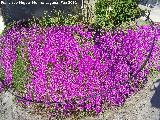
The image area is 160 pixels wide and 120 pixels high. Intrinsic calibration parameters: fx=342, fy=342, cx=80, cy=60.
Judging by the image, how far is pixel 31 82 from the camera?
1521cm

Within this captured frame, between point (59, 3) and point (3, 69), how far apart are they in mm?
4937

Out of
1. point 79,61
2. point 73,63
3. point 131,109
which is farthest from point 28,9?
point 131,109

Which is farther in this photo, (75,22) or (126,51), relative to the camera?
(75,22)

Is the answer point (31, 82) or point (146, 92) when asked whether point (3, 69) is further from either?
point (146, 92)

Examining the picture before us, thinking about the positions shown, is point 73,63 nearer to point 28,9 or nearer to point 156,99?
point 156,99

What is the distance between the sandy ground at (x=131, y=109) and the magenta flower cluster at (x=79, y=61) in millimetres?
329

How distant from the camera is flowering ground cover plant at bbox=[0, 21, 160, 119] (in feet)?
46.4

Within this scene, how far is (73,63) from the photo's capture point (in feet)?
51.5

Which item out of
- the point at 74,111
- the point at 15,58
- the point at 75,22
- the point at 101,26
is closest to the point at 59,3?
the point at 75,22

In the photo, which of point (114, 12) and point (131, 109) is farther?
point (114, 12)

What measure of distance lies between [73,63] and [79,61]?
0.29m

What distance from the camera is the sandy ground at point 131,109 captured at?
1384cm

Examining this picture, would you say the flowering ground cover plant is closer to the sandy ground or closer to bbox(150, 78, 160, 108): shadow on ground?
the sandy ground

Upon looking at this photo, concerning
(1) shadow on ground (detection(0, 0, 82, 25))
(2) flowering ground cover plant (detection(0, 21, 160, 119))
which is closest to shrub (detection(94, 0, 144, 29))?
(2) flowering ground cover plant (detection(0, 21, 160, 119))
